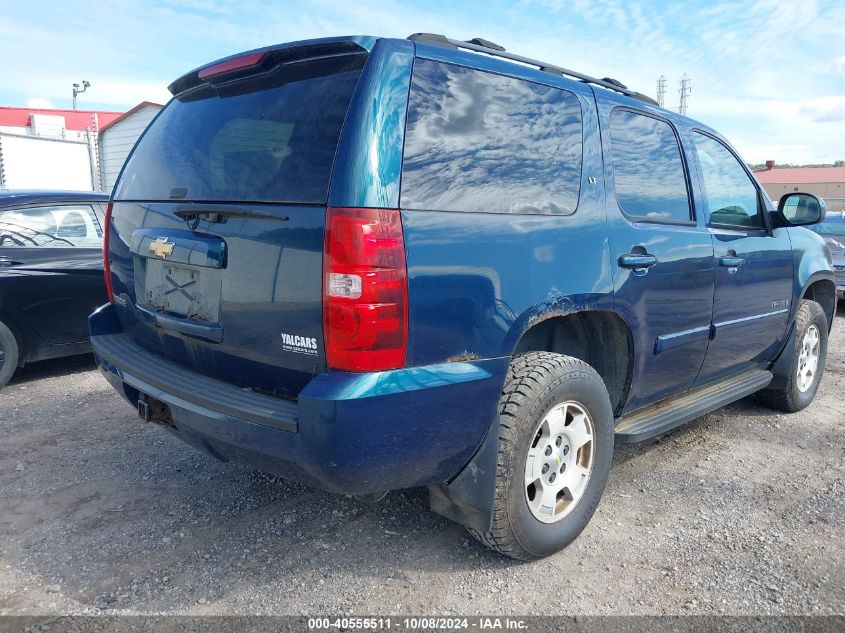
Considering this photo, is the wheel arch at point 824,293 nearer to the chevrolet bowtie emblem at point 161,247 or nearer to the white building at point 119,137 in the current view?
the chevrolet bowtie emblem at point 161,247

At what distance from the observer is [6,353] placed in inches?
196

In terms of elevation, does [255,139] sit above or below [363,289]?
above

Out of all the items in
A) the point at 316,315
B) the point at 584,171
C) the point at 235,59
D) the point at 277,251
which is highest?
the point at 235,59

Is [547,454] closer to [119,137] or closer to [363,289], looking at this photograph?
[363,289]

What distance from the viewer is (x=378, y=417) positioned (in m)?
2.03

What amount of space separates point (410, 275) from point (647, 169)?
5.83 feet

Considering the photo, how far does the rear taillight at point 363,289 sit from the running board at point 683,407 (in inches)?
60.9

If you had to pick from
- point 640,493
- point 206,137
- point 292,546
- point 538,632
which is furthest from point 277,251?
point 640,493

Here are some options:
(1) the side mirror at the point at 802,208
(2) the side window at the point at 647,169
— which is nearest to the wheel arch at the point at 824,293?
(1) the side mirror at the point at 802,208

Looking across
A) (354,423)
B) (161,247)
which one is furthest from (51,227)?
(354,423)

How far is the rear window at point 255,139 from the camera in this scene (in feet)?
7.09

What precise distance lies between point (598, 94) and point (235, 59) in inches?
64.8

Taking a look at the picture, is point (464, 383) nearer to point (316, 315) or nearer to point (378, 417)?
point (378, 417)

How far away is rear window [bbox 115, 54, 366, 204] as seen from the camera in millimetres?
2162
